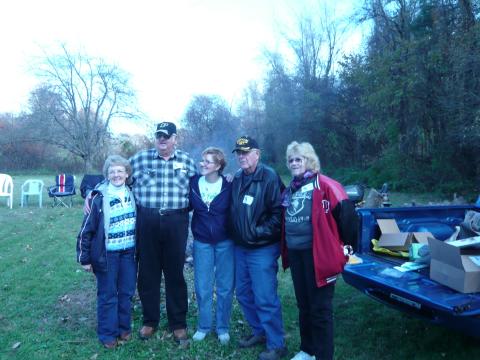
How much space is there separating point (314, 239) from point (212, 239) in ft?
3.28

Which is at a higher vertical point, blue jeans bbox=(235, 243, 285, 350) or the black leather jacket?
the black leather jacket

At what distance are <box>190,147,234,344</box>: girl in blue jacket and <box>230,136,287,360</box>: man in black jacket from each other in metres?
0.13

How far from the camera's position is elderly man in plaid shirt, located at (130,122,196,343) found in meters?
3.81

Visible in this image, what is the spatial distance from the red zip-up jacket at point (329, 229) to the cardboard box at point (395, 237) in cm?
100

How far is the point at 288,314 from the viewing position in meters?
4.61

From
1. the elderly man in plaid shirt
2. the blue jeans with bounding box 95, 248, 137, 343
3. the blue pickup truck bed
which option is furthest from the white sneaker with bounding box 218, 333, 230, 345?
the blue pickup truck bed

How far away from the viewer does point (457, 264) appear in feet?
9.77

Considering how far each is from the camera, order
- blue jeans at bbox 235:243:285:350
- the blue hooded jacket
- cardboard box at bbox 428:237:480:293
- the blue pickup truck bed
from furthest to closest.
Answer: the blue hooded jacket → blue jeans at bbox 235:243:285:350 → cardboard box at bbox 428:237:480:293 → the blue pickup truck bed

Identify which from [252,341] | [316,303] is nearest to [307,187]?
[316,303]

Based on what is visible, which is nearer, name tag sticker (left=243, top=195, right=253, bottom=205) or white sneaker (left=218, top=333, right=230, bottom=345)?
name tag sticker (left=243, top=195, right=253, bottom=205)

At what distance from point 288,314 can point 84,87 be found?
33.0 meters

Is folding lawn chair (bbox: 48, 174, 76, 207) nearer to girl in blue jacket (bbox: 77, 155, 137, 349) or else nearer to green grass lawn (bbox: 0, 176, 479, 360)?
green grass lawn (bbox: 0, 176, 479, 360)

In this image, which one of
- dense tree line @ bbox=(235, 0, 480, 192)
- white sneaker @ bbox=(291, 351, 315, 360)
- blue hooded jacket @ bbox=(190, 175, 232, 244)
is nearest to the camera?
white sneaker @ bbox=(291, 351, 315, 360)

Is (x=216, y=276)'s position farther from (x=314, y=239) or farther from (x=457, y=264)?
(x=457, y=264)
